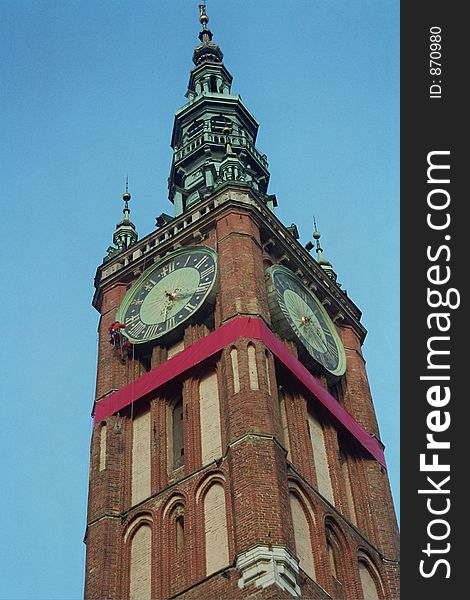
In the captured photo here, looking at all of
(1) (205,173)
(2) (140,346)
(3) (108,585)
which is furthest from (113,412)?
→ (1) (205,173)

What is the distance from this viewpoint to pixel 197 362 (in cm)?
3225

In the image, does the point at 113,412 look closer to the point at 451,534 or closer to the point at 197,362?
the point at 197,362

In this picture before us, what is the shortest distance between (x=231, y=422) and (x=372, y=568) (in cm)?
498

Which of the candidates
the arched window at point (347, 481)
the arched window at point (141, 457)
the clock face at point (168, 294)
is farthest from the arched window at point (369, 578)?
the clock face at point (168, 294)

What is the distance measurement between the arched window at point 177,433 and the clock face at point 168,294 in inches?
92.9

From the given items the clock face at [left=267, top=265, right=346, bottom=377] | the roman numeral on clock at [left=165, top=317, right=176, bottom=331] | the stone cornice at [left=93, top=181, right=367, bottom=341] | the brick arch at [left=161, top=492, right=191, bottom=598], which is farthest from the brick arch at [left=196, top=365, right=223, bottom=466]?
the stone cornice at [left=93, top=181, right=367, bottom=341]

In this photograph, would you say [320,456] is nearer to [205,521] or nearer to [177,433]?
[177,433]

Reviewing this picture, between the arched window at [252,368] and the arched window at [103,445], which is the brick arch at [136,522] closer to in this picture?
the arched window at [103,445]

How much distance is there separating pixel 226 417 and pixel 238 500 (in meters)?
2.91

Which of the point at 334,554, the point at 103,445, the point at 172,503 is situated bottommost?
the point at 334,554

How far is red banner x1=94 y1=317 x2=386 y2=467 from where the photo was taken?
106 feet

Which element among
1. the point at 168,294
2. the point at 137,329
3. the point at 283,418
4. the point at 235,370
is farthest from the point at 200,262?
the point at 283,418

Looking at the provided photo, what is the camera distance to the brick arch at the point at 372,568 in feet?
100

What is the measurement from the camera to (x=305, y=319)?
3578 cm
